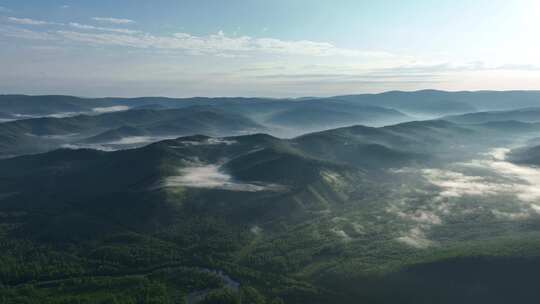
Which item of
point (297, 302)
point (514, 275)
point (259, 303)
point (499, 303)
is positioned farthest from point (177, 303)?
point (514, 275)

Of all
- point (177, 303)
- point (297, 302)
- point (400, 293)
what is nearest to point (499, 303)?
point (400, 293)

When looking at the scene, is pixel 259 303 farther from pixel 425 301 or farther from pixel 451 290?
pixel 451 290

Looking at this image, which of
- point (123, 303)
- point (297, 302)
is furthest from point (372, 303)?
point (123, 303)

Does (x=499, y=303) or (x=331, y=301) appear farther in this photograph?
(x=331, y=301)

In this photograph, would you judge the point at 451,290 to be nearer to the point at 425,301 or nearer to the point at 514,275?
the point at 425,301

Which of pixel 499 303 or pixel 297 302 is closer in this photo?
pixel 499 303

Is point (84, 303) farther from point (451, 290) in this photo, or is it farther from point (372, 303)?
point (451, 290)

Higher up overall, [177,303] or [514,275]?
[514,275]
